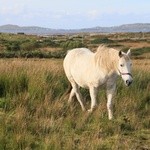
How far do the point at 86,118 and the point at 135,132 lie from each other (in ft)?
3.25

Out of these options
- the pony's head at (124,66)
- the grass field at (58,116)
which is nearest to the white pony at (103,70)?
the pony's head at (124,66)

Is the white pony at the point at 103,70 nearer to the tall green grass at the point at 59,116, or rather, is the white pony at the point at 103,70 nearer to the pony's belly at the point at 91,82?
the pony's belly at the point at 91,82

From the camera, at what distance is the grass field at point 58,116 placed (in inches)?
254

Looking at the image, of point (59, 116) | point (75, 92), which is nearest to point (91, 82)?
point (59, 116)

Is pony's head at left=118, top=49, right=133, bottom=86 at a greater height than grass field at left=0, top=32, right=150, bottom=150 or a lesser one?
greater

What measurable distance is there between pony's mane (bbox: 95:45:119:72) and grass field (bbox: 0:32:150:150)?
0.90 meters

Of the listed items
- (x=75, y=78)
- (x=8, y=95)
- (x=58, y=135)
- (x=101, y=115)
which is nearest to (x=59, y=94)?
(x=75, y=78)

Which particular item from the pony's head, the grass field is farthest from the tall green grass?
the pony's head

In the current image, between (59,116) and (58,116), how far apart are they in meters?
0.07

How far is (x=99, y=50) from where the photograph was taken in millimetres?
9297

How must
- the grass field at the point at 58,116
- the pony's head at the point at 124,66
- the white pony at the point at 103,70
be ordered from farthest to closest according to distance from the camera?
the white pony at the point at 103,70 < the pony's head at the point at 124,66 < the grass field at the point at 58,116

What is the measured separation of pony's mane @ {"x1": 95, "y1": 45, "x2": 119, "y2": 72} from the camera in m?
8.82

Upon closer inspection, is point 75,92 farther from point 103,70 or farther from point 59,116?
point 59,116

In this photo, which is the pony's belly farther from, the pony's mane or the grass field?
the grass field
